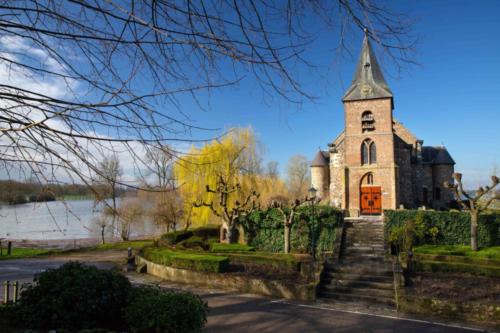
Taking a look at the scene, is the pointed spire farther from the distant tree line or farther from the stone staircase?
the distant tree line

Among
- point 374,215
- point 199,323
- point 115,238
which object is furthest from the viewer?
point 115,238

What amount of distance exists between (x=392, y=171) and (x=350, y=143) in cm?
376

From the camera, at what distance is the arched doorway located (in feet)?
84.3

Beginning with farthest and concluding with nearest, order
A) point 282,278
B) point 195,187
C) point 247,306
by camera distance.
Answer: point 195,187, point 282,278, point 247,306

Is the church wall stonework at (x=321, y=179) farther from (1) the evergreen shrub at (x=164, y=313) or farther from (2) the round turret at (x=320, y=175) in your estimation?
(1) the evergreen shrub at (x=164, y=313)

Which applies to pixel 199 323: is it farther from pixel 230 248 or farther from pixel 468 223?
pixel 468 223

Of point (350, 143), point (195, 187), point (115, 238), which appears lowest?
point (115, 238)

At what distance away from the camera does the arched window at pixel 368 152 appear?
26.6 metres

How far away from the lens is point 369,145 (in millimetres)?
26734

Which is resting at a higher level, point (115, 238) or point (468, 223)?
point (468, 223)

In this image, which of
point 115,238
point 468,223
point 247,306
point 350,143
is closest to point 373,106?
point 350,143

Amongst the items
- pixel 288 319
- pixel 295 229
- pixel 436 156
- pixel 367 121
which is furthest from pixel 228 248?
pixel 436 156

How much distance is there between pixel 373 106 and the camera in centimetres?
2691

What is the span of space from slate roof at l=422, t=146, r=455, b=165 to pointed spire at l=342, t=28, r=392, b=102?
9.57 metres
